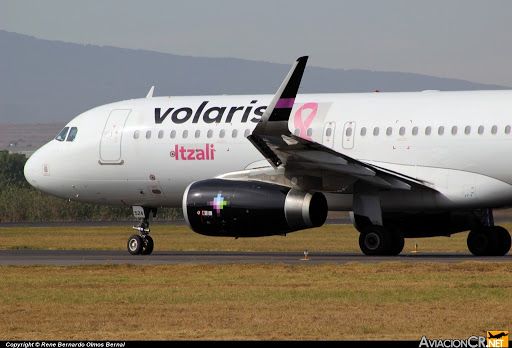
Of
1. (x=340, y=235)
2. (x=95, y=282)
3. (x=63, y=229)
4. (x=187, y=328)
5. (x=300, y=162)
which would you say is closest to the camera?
(x=187, y=328)

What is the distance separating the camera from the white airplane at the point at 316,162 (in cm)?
2588

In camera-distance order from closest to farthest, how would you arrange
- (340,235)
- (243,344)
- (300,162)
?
1. (243,344)
2. (300,162)
3. (340,235)

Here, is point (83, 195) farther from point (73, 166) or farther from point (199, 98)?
point (199, 98)

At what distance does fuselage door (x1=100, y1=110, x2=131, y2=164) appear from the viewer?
30797 mm

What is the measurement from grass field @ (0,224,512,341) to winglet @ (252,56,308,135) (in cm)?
306

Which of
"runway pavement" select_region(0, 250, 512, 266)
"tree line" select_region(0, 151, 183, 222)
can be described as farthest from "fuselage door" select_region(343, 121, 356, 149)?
"tree line" select_region(0, 151, 183, 222)

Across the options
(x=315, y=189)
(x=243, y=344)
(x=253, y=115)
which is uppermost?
(x=253, y=115)

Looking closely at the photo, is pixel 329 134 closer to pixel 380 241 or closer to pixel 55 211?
pixel 380 241

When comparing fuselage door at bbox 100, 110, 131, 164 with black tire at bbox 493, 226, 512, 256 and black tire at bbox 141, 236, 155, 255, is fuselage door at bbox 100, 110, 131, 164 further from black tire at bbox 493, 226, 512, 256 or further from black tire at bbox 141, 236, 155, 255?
black tire at bbox 493, 226, 512, 256

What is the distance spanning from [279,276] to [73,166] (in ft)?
37.9

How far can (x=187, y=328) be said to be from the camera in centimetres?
1470

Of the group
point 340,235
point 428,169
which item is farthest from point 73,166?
point 340,235

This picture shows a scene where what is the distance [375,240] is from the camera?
88.5 feet

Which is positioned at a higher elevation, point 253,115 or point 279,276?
point 253,115
